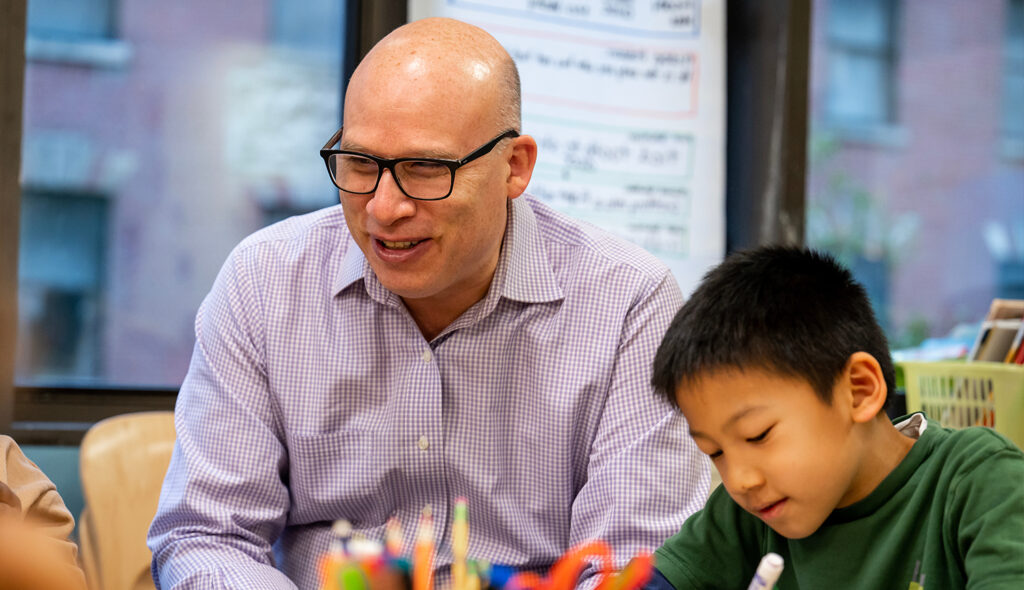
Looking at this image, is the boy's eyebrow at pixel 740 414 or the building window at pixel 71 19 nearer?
the boy's eyebrow at pixel 740 414

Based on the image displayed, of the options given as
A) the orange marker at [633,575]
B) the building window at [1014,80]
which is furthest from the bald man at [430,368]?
the building window at [1014,80]

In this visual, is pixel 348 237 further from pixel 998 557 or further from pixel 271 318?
pixel 998 557

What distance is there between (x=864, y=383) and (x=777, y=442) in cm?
14

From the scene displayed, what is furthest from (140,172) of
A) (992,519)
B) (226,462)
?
(992,519)

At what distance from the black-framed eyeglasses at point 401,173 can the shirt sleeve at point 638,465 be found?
1.26ft

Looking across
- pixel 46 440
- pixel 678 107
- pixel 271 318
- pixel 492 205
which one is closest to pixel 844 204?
pixel 678 107

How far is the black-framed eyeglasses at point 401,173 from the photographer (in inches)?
58.2

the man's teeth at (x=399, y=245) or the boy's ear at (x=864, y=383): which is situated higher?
the man's teeth at (x=399, y=245)

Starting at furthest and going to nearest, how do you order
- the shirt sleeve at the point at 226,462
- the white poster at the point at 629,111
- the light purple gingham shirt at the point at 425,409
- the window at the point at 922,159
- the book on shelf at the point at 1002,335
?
the window at the point at 922,159 → the white poster at the point at 629,111 → the book on shelf at the point at 1002,335 → the light purple gingham shirt at the point at 425,409 → the shirt sleeve at the point at 226,462

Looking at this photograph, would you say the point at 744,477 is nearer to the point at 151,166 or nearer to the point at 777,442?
the point at 777,442

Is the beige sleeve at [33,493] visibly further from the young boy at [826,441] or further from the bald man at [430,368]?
the young boy at [826,441]

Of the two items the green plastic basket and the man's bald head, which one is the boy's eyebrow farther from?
the green plastic basket

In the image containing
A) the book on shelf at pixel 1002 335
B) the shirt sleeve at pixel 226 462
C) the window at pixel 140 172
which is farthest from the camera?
the window at pixel 140 172

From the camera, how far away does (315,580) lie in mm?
1582
